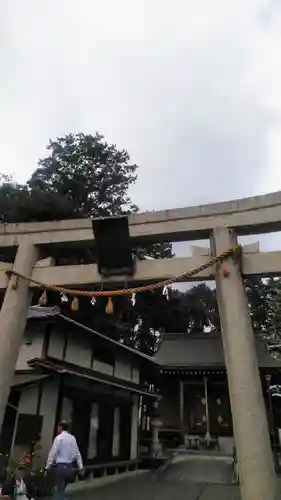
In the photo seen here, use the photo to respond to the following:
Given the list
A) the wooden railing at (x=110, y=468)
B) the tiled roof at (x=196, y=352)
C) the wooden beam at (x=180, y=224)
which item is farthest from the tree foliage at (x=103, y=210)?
the wooden beam at (x=180, y=224)

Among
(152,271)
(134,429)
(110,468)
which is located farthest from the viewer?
(134,429)

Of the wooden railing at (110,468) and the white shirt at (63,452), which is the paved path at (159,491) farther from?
the white shirt at (63,452)

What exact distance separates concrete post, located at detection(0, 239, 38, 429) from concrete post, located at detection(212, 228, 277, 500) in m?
3.17

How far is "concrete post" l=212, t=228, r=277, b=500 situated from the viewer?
179 inches

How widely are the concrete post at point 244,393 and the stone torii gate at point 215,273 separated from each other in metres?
0.01

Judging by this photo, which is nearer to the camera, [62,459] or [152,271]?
[62,459]

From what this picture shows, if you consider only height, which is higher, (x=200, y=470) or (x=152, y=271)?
(x=152, y=271)

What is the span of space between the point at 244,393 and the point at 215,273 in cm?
181

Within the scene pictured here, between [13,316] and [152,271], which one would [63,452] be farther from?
[152,271]

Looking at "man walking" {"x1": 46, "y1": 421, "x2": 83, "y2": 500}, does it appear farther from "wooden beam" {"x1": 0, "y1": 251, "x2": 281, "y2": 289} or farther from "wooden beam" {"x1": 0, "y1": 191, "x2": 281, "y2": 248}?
"wooden beam" {"x1": 0, "y1": 191, "x2": 281, "y2": 248}

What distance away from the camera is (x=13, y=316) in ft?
20.7

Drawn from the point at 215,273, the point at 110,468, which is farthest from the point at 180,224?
the point at 110,468

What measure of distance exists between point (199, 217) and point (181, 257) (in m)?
0.72

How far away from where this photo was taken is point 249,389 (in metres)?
4.91
